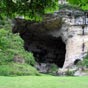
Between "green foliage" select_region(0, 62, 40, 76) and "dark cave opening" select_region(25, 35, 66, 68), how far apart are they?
376 inches

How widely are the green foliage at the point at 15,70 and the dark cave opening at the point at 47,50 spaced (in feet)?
31.4

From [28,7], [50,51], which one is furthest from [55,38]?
[28,7]

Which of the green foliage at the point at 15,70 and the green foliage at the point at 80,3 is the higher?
the green foliage at the point at 80,3

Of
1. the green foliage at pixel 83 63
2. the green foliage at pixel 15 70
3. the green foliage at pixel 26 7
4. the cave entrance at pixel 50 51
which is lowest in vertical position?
the cave entrance at pixel 50 51

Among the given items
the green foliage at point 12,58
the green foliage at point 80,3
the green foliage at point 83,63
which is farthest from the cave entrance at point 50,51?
the green foliage at point 80,3

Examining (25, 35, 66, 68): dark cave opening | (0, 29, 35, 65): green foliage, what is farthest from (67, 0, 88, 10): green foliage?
(25, 35, 66, 68): dark cave opening

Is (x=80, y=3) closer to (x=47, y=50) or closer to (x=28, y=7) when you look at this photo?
(x=28, y=7)

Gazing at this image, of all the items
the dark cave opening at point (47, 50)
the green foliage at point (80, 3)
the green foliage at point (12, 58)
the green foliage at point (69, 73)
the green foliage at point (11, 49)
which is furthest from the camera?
the dark cave opening at point (47, 50)

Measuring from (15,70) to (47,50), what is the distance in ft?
35.3

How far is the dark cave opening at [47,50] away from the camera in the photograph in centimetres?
2344

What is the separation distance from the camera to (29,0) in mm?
3447

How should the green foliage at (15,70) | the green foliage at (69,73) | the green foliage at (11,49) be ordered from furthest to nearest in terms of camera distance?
1. the green foliage at (69,73)
2. the green foliage at (11,49)
3. the green foliage at (15,70)

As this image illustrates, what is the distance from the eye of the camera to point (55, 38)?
22156 mm

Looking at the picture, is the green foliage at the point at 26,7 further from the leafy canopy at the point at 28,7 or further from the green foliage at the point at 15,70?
the green foliage at the point at 15,70
